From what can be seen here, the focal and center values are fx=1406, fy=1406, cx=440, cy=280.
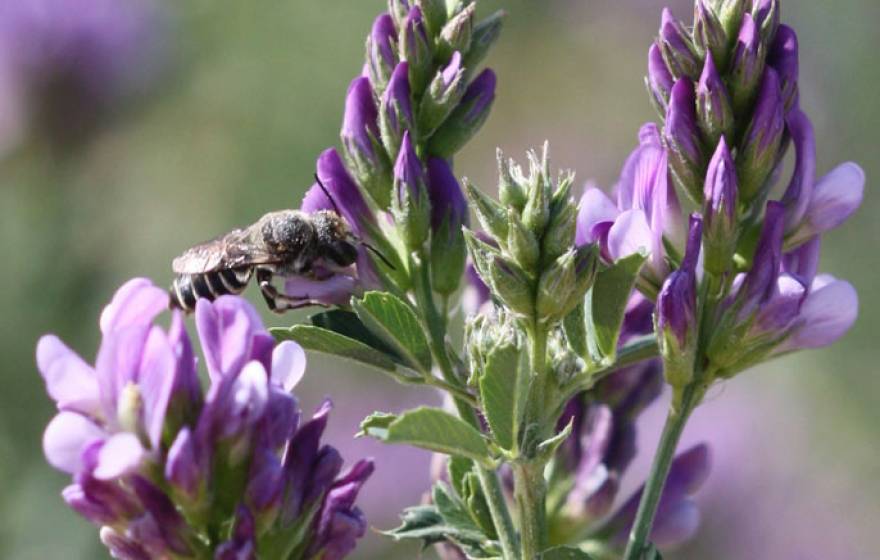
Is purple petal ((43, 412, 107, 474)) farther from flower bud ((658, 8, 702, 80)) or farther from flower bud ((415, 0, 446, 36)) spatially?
flower bud ((658, 8, 702, 80))

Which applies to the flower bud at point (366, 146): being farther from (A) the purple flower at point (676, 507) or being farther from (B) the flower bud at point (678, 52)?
(A) the purple flower at point (676, 507)

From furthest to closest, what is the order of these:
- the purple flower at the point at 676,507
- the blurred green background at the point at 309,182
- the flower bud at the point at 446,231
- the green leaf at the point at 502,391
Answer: the blurred green background at the point at 309,182, the purple flower at the point at 676,507, the flower bud at the point at 446,231, the green leaf at the point at 502,391

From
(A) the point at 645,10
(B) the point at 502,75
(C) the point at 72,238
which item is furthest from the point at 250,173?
(A) the point at 645,10

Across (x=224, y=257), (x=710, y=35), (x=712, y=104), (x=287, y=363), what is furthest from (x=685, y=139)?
(x=224, y=257)

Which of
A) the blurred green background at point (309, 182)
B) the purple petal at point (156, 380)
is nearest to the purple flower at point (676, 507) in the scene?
the purple petal at point (156, 380)

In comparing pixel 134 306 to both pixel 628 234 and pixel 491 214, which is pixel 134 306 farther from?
pixel 628 234

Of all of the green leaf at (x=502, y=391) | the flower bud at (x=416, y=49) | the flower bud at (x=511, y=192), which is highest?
the flower bud at (x=416, y=49)

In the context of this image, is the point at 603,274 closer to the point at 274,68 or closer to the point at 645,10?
the point at 274,68
